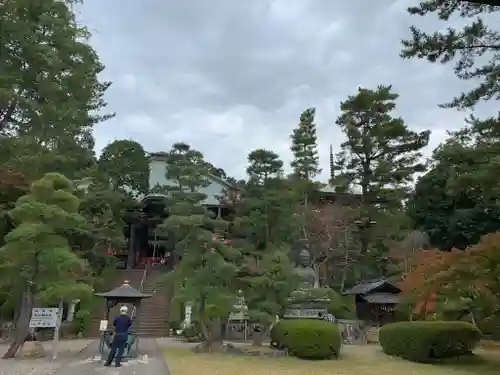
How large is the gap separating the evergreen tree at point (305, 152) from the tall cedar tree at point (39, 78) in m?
12.8

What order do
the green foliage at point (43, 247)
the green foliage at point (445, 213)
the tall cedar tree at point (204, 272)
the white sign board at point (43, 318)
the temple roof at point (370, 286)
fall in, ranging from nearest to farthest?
1. the green foliage at point (43, 247)
2. the white sign board at point (43, 318)
3. the tall cedar tree at point (204, 272)
4. the temple roof at point (370, 286)
5. the green foliage at point (445, 213)

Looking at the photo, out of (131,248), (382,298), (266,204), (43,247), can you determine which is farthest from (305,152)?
(43,247)

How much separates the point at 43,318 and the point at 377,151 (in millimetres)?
20102

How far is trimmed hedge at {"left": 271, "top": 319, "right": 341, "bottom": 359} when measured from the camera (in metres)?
12.5

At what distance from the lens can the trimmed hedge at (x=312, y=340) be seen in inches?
493

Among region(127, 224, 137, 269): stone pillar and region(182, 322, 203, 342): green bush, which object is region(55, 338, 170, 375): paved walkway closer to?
region(182, 322, 203, 342): green bush

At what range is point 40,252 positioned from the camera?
36.3ft

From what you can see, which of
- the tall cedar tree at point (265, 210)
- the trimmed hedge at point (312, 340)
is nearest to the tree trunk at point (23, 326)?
the trimmed hedge at point (312, 340)

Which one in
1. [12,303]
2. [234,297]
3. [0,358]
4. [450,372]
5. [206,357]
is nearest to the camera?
[450,372]

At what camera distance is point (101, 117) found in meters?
21.6

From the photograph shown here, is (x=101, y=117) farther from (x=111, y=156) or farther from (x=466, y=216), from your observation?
(x=466, y=216)

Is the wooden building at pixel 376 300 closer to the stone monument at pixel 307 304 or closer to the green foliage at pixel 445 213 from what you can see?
the green foliage at pixel 445 213

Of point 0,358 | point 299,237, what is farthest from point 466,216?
point 0,358

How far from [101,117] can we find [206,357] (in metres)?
14.1
